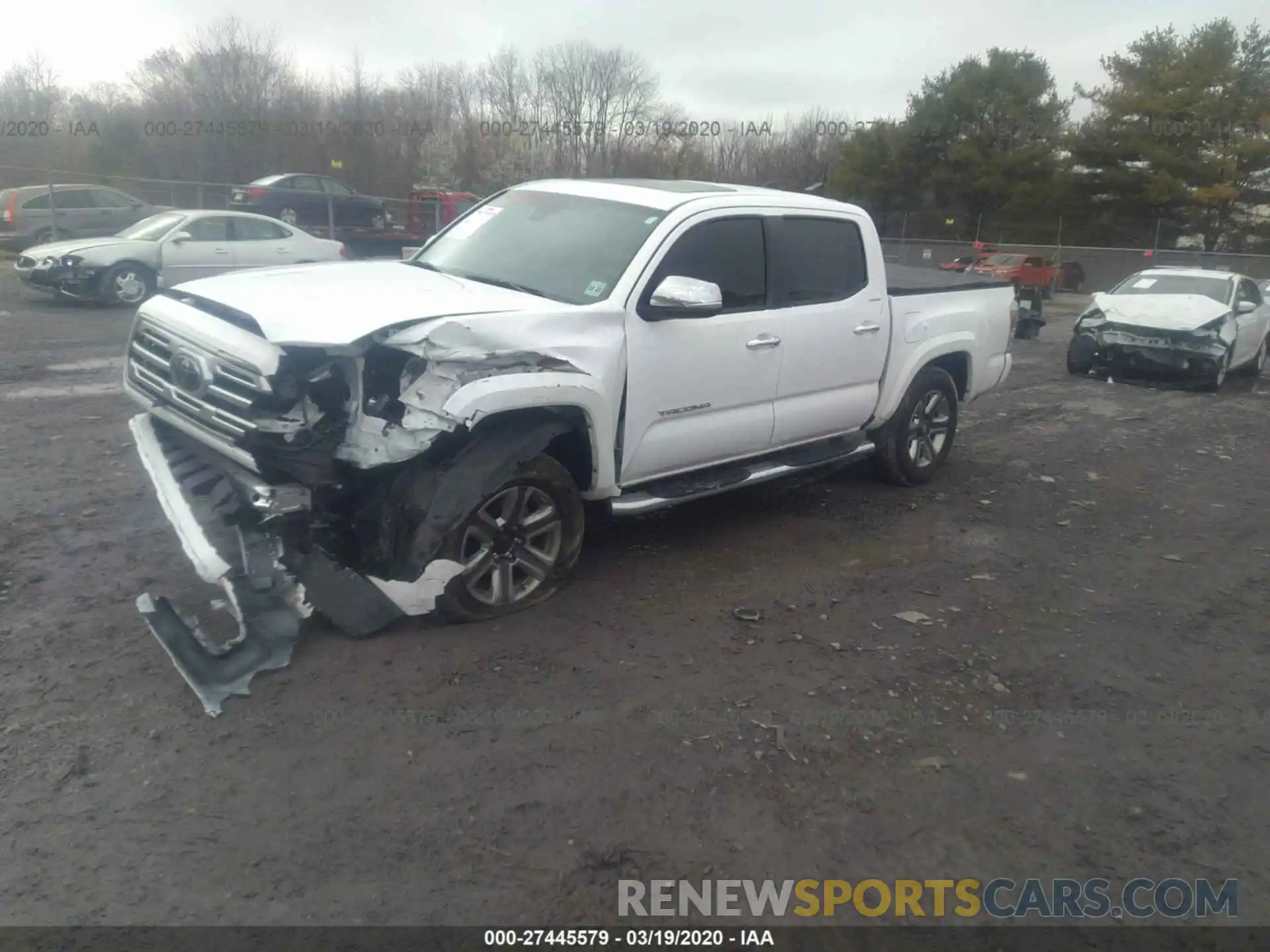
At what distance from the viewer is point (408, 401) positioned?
159 inches

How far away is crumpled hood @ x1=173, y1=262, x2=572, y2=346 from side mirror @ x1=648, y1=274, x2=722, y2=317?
0.44m

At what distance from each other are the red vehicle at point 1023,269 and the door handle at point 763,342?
26.7m

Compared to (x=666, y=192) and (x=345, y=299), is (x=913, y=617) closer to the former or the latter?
(x=666, y=192)

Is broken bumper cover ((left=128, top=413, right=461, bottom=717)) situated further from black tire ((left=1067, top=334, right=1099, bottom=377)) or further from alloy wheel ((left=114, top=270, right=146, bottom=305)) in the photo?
alloy wheel ((left=114, top=270, right=146, bottom=305))

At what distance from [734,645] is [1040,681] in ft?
4.53

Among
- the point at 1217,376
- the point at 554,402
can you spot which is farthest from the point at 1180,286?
the point at 554,402

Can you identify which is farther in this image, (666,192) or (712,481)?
(666,192)

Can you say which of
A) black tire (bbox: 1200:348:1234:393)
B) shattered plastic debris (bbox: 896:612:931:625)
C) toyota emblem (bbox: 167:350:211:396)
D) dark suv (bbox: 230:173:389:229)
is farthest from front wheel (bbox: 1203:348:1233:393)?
dark suv (bbox: 230:173:389:229)

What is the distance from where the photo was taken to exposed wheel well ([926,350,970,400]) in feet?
24.0

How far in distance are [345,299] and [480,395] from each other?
2.67 feet

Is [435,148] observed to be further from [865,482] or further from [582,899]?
[582,899]

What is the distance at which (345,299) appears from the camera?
436 cm

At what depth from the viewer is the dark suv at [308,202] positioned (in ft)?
81.2

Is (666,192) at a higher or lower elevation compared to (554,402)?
higher
